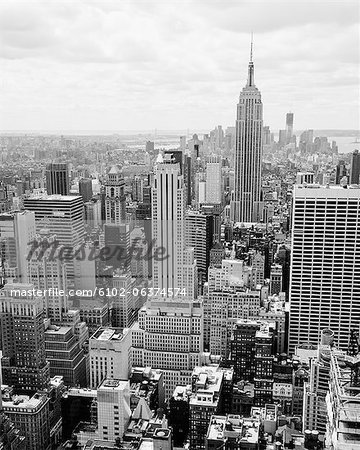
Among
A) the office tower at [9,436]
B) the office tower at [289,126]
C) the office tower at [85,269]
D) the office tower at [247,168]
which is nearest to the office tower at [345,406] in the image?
the office tower at [9,436]

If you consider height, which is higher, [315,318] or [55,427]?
[315,318]

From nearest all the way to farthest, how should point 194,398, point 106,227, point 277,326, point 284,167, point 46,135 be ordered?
point 194,398 < point 46,135 < point 277,326 < point 106,227 < point 284,167

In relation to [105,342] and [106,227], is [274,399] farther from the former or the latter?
[106,227]

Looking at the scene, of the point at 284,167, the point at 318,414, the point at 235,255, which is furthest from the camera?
the point at 284,167

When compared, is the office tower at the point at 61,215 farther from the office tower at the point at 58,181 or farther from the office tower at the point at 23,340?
the office tower at the point at 23,340

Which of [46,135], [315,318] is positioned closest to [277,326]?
[315,318]

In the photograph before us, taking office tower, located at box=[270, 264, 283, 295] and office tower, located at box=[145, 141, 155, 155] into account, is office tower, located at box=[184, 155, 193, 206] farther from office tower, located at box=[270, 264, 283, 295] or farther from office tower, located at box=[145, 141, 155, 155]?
office tower, located at box=[270, 264, 283, 295]
